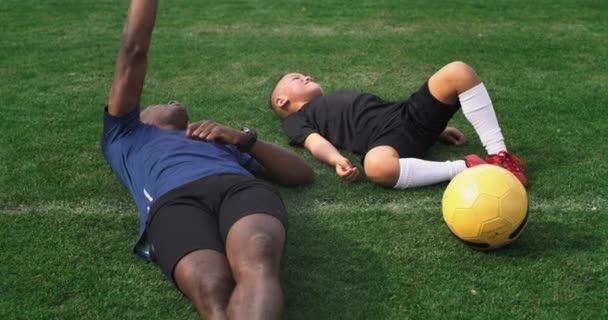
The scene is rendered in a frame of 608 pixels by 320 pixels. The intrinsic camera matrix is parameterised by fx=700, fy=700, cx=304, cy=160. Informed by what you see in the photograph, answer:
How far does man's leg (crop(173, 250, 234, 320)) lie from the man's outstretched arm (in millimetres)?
1129

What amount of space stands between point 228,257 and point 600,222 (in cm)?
203

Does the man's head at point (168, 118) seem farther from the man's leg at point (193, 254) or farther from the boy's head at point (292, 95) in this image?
the boy's head at point (292, 95)

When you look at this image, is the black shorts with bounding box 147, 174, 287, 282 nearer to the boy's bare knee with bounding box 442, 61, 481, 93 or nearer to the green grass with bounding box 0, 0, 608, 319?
the green grass with bounding box 0, 0, 608, 319

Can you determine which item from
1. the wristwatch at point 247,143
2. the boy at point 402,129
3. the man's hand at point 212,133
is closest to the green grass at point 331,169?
the boy at point 402,129

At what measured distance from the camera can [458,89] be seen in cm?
433

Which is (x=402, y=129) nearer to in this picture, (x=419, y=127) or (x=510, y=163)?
(x=419, y=127)

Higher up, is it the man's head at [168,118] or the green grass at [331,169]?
the man's head at [168,118]

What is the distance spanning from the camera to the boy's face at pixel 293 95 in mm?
5223

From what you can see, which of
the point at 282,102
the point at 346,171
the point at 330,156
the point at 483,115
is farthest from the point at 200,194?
the point at 282,102

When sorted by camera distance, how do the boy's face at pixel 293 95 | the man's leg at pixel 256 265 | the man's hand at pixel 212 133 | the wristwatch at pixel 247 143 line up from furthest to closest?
1. the boy's face at pixel 293 95
2. the wristwatch at pixel 247 143
3. the man's hand at pixel 212 133
4. the man's leg at pixel 256 265

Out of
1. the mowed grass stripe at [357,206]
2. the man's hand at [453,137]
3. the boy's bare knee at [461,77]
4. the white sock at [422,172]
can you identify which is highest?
the boy's bare knee at [461,77]

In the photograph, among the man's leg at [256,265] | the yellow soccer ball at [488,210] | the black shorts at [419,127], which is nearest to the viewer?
the man's leg at [256,265]

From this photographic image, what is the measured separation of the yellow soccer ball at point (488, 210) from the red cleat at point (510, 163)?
642 mm

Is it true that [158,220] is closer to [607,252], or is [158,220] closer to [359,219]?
[359,219]
